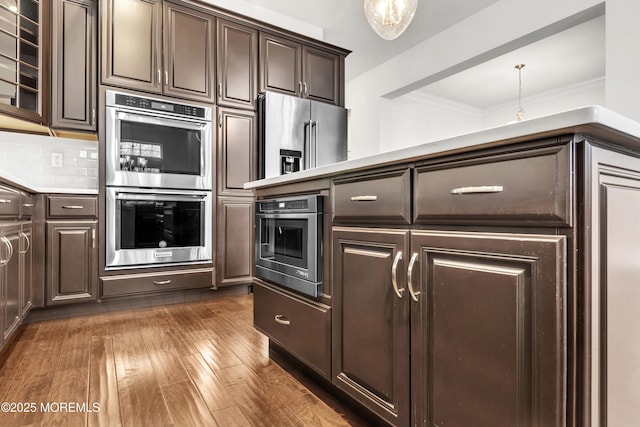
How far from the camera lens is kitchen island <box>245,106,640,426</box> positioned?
67 centimetres

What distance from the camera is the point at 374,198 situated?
111 cm

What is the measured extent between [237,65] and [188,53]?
439 millimetres

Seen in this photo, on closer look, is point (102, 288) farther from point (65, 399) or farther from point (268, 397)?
point (268, 397)

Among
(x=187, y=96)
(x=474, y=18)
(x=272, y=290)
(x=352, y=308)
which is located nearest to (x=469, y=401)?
(x=352, y=308)

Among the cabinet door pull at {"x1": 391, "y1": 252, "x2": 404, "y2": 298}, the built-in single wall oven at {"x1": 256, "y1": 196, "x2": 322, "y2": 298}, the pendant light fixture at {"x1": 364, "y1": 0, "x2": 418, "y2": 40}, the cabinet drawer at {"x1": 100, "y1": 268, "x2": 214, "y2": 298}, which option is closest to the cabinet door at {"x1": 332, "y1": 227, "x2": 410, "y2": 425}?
the cabinet door pull at {"x1": 391, "y1": 252, "x2": 404, "y2": 298}

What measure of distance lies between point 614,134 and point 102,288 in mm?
2949

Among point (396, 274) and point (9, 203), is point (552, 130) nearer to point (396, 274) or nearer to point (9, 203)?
point (396, 274)

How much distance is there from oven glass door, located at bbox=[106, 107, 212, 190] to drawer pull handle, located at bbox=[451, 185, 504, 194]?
2489 millimetres

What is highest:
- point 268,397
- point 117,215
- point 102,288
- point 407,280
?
point 117,215

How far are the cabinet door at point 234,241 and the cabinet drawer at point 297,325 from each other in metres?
1.29

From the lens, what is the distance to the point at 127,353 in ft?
5.99

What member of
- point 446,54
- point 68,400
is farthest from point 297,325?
point 446,54

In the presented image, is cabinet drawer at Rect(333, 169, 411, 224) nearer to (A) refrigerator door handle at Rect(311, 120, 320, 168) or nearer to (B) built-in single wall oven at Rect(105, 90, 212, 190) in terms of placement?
(B) built-in single wall oven at Rect(105, 90, 212, 190)

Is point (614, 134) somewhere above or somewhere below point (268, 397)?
above
